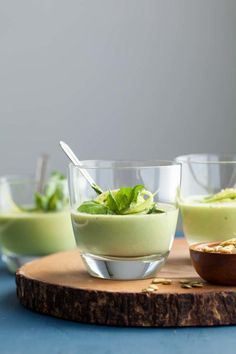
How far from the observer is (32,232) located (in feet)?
7.00

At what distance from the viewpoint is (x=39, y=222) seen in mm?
2139

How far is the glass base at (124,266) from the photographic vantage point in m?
1.60

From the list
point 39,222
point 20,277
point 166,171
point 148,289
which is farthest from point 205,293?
point 39,222

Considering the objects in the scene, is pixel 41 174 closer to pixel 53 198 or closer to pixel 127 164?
pixel 53 198

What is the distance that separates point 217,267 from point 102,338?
276 millimetres

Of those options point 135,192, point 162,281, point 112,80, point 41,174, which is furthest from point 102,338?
point 112,80

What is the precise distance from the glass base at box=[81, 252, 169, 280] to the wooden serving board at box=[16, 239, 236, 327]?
0.08 ft

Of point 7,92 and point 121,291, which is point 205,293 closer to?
point 121,291

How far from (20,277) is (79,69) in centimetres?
227

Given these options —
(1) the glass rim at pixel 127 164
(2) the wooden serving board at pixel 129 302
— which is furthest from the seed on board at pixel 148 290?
(1) the glass rim at pixel 127 164

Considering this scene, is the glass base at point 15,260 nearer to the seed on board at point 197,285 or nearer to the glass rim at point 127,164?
the glass rim at point 127,164

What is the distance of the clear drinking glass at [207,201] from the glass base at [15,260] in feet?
1.63

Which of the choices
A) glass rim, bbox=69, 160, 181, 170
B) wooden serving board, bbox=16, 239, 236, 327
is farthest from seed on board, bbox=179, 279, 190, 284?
glass rim, bbox=69, 160, 181, 170

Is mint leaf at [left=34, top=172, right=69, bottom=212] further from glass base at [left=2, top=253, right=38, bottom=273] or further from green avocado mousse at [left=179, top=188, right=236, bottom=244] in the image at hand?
green avocado mousse at [left=179, top=188, right=236, bottom=244]
